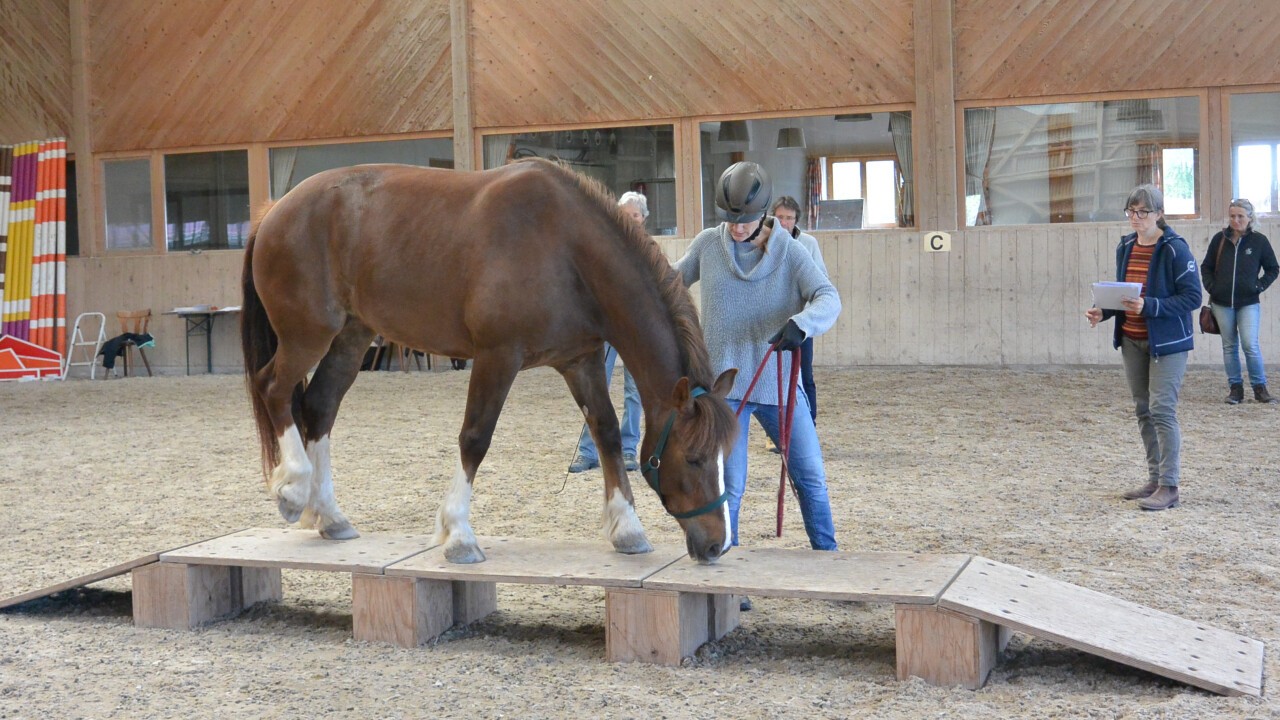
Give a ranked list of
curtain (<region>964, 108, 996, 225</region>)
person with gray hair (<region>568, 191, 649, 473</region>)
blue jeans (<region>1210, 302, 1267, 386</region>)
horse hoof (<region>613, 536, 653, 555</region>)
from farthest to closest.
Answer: curtain (<region>964, 108, 996, 225</region>)
blue jeans (<region>1210, 302, 1267, 386</region>)
person with gray hair (<region>568, 191, 649, 473</region>)
horse hoof (<region>613, 536, 653, 555</region>)

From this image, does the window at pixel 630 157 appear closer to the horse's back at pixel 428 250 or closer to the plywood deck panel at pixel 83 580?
the horse's back at pixel 428 250

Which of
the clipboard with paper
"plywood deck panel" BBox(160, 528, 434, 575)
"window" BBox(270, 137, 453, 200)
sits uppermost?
"window" BBox(270, 137, 453, 200)

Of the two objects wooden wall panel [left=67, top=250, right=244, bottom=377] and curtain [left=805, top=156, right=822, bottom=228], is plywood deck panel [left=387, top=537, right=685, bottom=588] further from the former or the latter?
wooden wall panel [left=67, top=250, right=244, bottom=377]

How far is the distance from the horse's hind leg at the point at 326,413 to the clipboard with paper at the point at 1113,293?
330 cm

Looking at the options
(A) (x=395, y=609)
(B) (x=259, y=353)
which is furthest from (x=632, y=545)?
(B) (x=259, y=353)

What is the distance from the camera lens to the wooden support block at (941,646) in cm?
316

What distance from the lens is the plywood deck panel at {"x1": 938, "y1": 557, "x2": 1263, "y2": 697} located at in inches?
119

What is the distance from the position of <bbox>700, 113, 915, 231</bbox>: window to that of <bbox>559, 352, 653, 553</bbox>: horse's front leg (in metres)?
9.05

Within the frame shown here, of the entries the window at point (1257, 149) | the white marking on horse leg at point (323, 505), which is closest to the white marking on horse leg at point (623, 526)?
the white marking on horse leg at point (323, 505)

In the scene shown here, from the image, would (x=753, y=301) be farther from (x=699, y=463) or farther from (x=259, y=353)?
(x=259, y=353)

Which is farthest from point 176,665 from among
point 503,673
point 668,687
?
point 668,687

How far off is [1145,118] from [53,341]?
13198 mm

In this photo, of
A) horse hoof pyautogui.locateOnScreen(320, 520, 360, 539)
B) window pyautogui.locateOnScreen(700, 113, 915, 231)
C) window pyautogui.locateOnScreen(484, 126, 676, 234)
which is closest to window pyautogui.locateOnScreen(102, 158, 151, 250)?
window pyautogui.locateOnScreen(484, 126, 676, 234)

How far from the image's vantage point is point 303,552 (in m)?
3.94
